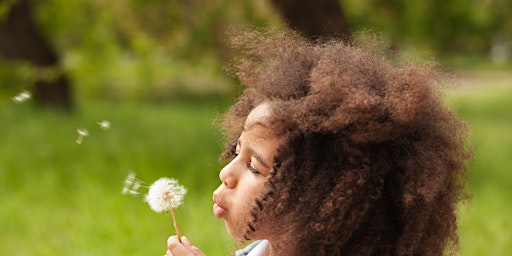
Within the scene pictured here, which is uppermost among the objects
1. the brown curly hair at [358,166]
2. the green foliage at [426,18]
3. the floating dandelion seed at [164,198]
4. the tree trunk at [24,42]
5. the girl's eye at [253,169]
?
the green foliage at [426,18]

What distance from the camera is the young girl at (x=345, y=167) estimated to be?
2.08 meters

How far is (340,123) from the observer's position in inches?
81.2

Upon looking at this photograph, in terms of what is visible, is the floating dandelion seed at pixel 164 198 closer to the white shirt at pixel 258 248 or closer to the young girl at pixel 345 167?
the young girl at pixel 345 167

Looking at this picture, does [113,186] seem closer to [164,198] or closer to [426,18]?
[164,198]

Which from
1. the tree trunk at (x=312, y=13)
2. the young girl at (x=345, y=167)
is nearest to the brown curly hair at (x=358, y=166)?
the young girl at (x=345, y=167)

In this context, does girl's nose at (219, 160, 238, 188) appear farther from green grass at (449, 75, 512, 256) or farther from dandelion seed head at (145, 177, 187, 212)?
green grass at (449, 75, 512, 256)

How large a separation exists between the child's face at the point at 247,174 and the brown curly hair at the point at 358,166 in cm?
3

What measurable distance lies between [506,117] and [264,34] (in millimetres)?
15303

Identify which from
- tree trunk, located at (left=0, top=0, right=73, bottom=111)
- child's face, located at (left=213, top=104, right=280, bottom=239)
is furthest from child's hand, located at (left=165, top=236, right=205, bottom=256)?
tree trunk, located at (left=0, top=0, right=73, bottom=111)

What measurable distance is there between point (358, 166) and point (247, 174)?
0.29 m

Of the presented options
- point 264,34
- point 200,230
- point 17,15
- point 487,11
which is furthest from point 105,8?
point 487,11

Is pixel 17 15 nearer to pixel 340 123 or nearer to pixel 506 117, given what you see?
pixel 340 123

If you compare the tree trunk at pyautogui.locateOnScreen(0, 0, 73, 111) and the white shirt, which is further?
the tree trunk at pyautogui.locateOnScreen(0, 0, 73, 111)

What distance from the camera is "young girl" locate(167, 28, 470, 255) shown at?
2082 millimetres
